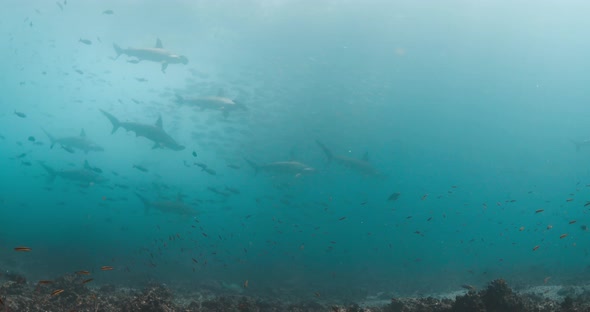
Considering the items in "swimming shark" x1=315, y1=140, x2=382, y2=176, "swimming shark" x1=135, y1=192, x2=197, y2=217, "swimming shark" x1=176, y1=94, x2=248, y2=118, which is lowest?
"swimming shark" x1=135, y1=192, x2=197, y2=217

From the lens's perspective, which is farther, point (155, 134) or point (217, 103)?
point (155, 134)

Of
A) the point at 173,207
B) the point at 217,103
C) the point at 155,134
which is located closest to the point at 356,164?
the point at 217,103

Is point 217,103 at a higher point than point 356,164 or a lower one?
higher

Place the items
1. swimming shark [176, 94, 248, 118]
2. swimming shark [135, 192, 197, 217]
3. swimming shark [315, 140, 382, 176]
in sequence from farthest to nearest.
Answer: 1. swimming shark [315, 140, 382, 176]
2. swimming shark [135, 192, 197, 217]
3. swimming shark [176, 94, 248, 118]

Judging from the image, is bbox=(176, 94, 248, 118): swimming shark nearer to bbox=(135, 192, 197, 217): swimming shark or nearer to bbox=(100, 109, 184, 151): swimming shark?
bbox=(100, 109, 184, 151): swimming shark

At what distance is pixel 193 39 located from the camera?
27422 millimetres

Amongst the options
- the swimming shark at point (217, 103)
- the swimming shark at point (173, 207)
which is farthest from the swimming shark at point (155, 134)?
the swimming shark at point (173, 207)

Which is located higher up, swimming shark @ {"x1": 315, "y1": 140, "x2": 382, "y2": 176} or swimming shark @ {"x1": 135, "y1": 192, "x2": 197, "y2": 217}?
swimming shark @ {"x1": 315, "y1": 140, "x2": 382, "y2": 176}

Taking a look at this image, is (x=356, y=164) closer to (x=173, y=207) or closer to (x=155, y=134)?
(x=173, y=207)

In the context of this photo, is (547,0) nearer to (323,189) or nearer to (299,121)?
(299,121)

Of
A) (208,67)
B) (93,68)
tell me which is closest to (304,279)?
(208,67)

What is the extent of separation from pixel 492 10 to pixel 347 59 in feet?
35.0

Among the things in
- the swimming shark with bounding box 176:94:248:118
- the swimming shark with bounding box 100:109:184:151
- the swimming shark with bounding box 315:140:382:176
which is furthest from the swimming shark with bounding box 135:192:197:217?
the swimming shark with bounding box 315:140:382:176

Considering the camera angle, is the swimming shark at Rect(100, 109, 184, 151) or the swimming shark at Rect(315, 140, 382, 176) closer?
the swimming shark at Rect(100, 109, 184, 151)
